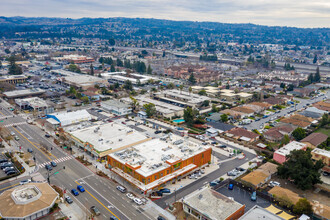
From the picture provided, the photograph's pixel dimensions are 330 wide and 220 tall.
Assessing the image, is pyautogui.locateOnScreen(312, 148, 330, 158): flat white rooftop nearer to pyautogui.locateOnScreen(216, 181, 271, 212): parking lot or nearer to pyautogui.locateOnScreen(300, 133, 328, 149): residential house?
pyautogui.locateOnScreen(300, 133, 328, 149): residential house

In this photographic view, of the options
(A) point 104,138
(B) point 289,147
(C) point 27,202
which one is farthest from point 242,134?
(C) point 27,202

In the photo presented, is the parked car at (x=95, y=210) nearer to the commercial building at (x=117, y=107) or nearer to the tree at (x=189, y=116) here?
the tree at (x=189, y=116)

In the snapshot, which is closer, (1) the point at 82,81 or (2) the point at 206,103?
(2) the point at 206,103

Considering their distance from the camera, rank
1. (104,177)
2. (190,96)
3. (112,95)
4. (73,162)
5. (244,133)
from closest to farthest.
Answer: (104,177), (73,162), (244,133), (190,96), (112,95)

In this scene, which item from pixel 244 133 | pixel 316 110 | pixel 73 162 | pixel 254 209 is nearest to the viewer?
pixel 254 209

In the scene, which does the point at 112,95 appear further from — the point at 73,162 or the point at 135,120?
the point at 73,162

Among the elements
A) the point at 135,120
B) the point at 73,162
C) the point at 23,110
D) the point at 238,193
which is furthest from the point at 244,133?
the point at 23,110

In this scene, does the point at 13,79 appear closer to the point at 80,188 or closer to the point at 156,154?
the point at 80,188
